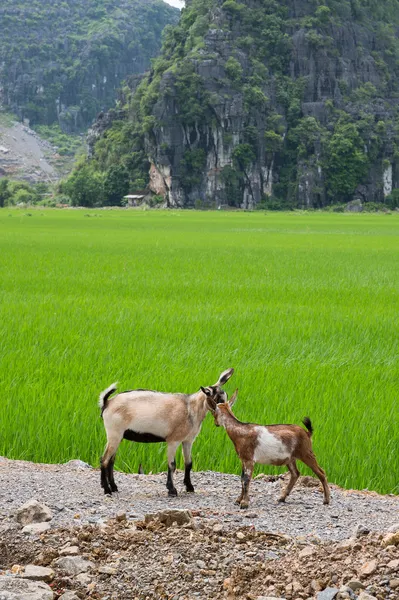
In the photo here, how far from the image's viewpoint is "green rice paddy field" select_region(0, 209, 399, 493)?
5777 mm

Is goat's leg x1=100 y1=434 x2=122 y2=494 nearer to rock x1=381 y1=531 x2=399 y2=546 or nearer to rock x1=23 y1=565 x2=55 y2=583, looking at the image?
rock x1=23 y1=565 x2=55 y2=583

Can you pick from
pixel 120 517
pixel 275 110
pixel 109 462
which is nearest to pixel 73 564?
pixel 120 517

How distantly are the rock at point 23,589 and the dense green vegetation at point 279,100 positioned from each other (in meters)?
121

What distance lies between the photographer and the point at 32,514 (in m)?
3.82

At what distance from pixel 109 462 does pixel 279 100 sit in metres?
137

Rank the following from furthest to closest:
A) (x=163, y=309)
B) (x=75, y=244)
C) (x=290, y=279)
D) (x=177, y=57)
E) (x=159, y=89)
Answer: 1. (x=177, y=57)
2. (x=159, y=89)
3. (x=75, y=244)
4. (x=290, y=279)
5. (x=163, y=309)

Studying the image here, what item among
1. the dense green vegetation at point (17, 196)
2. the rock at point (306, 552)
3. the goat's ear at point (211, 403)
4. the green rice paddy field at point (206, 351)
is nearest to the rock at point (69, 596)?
the rock at point (306, 552)

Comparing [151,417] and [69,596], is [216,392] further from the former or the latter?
[69,596]

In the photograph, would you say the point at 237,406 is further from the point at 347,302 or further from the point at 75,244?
the point at 75,244

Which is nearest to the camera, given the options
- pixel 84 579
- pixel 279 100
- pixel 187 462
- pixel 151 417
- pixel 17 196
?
pixel 84 579

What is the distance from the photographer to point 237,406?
656 cm

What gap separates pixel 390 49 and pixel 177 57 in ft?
141

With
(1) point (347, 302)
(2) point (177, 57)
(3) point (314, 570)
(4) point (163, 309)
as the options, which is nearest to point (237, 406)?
(3) point (314, 570)

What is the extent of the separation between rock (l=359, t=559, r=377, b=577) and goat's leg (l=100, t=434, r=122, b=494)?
129 centimetres
